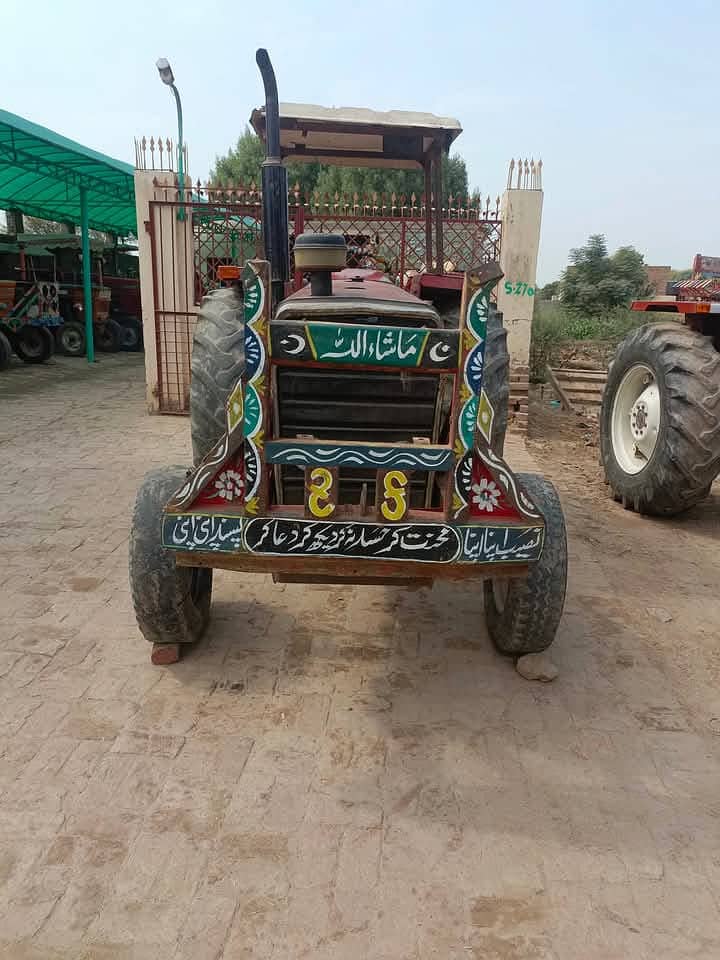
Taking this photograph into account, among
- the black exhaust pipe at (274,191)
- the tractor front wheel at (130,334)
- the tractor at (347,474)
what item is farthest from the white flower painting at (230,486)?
the tractor front wheel at (130,334)

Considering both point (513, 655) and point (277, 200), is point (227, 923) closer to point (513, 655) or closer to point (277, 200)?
point (513, 655)

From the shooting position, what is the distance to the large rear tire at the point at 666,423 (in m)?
4.79

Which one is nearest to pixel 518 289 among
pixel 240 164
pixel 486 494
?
pixel 486 494

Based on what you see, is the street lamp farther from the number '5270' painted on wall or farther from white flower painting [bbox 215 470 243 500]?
white flower painting [bbox 215 470 243 500]

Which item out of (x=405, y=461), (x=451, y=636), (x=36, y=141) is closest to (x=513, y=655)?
(x=451, y=636)

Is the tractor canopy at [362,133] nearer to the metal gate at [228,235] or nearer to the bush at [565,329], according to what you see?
the metal gate at [228,235]

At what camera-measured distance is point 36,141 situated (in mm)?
10758

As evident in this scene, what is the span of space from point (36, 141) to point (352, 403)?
10.5m

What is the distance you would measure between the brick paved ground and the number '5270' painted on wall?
4635mm

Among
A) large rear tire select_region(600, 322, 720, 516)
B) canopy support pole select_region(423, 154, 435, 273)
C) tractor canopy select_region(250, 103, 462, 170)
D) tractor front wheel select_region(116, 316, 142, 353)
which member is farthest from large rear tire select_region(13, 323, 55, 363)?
large rear tire select_region(600, 322, 720, 516)

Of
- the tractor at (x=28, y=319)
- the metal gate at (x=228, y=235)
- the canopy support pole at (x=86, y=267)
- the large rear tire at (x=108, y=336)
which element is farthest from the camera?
the large rear tire at (x=108, y=336)

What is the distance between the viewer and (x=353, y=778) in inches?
94.1

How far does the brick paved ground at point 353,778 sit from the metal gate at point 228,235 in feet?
15.3

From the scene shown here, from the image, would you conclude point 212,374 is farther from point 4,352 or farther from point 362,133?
point 4,352
